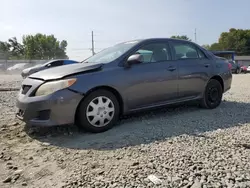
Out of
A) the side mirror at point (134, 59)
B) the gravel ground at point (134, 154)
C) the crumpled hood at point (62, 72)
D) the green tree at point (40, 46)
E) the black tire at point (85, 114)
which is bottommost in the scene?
the gravel ground at point (134, 154)

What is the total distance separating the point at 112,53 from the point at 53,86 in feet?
4.76

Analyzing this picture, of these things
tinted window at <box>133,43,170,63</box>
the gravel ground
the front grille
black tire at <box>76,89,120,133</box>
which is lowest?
the gravel ground

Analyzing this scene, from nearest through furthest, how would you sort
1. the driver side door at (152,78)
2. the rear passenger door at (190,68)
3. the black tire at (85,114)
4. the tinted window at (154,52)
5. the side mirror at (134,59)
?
the black tire at (85,114)
the side mirror at (134,59)
the driver side door at (152,78)
the tinted window at (154,52)
the rear passenger door at (190,68)

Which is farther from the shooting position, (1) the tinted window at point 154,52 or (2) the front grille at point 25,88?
(1) the tinted window at point 154,52

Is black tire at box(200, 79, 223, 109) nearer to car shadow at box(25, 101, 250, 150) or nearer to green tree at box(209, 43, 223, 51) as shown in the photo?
car shadow at box(25, 101, 250, 150)

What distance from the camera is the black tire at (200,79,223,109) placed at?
5387 millimetres

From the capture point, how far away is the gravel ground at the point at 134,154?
246 centimetres

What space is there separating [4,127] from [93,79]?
6.33 feet

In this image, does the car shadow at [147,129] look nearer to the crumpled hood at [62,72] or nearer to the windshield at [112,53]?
the crumpled hood at [62,72]

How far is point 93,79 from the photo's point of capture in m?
3.88

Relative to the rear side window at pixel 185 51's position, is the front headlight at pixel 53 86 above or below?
below

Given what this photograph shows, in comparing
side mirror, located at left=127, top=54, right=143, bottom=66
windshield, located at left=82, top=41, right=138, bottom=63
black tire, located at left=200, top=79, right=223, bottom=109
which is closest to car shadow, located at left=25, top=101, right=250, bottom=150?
black tire, located at left=200, top=79, right=223, bottom=109

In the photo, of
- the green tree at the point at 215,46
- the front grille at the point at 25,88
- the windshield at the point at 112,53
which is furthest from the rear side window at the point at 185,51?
the green tree at the point at 215,46

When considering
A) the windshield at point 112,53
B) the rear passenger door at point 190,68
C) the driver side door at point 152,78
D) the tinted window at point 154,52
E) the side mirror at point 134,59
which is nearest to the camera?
the side mirror at point 134,59
